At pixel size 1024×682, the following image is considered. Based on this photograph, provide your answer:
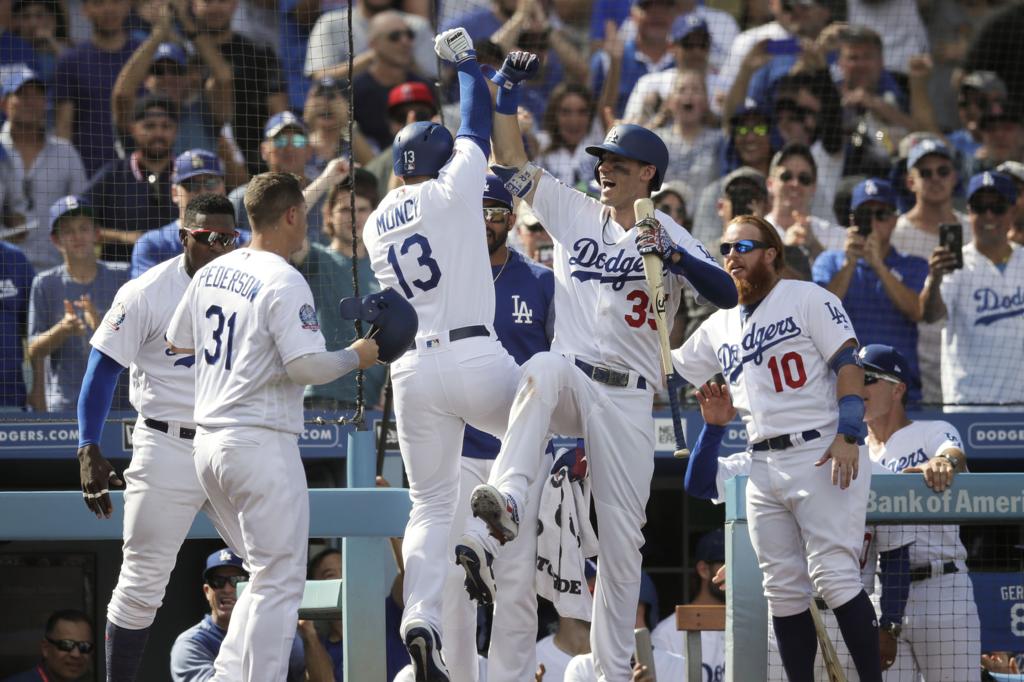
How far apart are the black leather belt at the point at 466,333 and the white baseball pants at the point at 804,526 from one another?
3.95 ft

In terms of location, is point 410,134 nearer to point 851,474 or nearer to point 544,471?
point 544,471

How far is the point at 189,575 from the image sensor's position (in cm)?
842

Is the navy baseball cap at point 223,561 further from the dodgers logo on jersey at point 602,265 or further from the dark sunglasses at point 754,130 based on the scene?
the dark sunglasses at point 754,130

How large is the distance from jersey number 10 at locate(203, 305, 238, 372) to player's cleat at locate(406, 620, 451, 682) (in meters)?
1.11

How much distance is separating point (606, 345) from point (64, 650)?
344 centimetres

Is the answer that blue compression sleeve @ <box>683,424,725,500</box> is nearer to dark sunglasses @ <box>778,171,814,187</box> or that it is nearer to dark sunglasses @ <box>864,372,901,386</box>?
dark sunglasses @ <box>864,372,901,386</box>

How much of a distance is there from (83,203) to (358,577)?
3.53 m

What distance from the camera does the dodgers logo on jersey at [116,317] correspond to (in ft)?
18.6

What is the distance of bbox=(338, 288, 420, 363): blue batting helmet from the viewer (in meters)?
5.12

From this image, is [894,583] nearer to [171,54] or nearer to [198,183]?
[198,183]

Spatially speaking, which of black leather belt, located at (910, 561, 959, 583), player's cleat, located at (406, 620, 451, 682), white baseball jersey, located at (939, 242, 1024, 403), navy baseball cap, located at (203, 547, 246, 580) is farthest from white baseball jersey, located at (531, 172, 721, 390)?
white baseball jersey, located at (939, 242, 1024, 403)

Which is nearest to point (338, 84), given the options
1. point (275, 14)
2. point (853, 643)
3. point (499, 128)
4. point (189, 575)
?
→ point (275, 14)

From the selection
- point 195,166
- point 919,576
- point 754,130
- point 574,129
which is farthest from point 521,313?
point 574,129

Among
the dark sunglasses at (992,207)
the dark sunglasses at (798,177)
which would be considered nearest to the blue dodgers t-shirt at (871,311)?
the dark sunglasses at (798,177)
